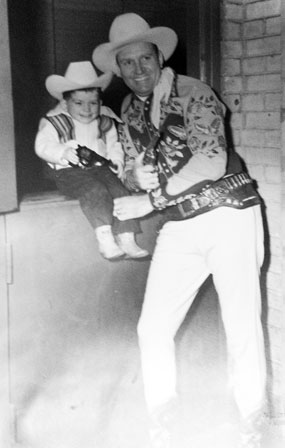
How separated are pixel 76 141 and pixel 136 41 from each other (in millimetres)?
487

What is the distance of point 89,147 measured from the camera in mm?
2869

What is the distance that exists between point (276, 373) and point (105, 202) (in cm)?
139

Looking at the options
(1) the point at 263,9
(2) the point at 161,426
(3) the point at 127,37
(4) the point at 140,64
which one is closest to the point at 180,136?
(4) the point at 140,64

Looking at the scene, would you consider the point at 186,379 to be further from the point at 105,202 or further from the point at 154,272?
the point at 105,202

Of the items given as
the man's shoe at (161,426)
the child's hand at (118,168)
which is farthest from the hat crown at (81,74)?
the man's shoe at (161,426)

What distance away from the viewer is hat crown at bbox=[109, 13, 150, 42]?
278cm

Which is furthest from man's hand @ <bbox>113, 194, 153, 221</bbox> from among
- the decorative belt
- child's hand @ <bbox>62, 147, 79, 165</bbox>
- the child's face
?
the child's face

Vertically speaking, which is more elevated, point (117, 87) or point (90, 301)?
point (117, 87)

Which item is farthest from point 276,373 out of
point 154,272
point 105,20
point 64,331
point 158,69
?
point 105,20

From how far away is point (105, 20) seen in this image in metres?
3.53

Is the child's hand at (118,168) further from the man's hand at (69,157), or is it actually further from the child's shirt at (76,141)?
the man's hand at (69,157)

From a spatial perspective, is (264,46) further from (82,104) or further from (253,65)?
(82,104)

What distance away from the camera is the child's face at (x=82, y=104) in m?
2.81

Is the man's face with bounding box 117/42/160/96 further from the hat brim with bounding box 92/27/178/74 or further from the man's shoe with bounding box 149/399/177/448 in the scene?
the man's shoe with bounding box 149/399/177/448
